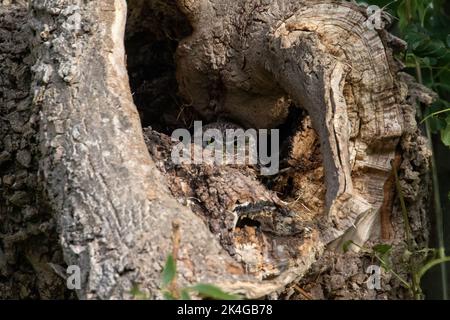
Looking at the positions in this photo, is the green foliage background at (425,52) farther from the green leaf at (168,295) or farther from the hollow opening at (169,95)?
the green leaf at (168,295)

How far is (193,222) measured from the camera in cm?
155

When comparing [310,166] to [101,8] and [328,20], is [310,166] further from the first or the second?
[101,8]

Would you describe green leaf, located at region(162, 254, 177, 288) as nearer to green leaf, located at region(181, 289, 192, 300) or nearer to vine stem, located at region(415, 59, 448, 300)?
green leaf, located at region(181, 289, 192, 300)

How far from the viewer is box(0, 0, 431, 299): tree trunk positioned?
60.2 inches

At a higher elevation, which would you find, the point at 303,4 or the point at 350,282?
the point at 303,4

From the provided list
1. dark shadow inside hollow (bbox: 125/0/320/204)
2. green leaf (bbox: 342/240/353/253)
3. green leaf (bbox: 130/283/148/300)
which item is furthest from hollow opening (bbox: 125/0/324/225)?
green leaf (bbox: 130/283/148/300)

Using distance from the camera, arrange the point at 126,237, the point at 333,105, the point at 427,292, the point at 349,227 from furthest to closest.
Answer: the point at 427,292, the point at 333,105, the point at 349,227, the point at 126,237

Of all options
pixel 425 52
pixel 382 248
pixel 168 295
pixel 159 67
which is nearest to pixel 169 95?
pixel 159 67

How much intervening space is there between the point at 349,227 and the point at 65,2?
0.86 meters

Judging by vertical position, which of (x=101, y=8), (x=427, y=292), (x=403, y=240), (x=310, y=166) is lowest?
(x=427, y=292)

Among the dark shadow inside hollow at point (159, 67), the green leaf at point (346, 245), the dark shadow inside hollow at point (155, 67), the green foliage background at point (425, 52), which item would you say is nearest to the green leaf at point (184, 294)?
the green leaf at point (346, 245)

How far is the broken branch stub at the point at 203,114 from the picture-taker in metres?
1.51

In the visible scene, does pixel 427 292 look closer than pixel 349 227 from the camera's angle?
No
